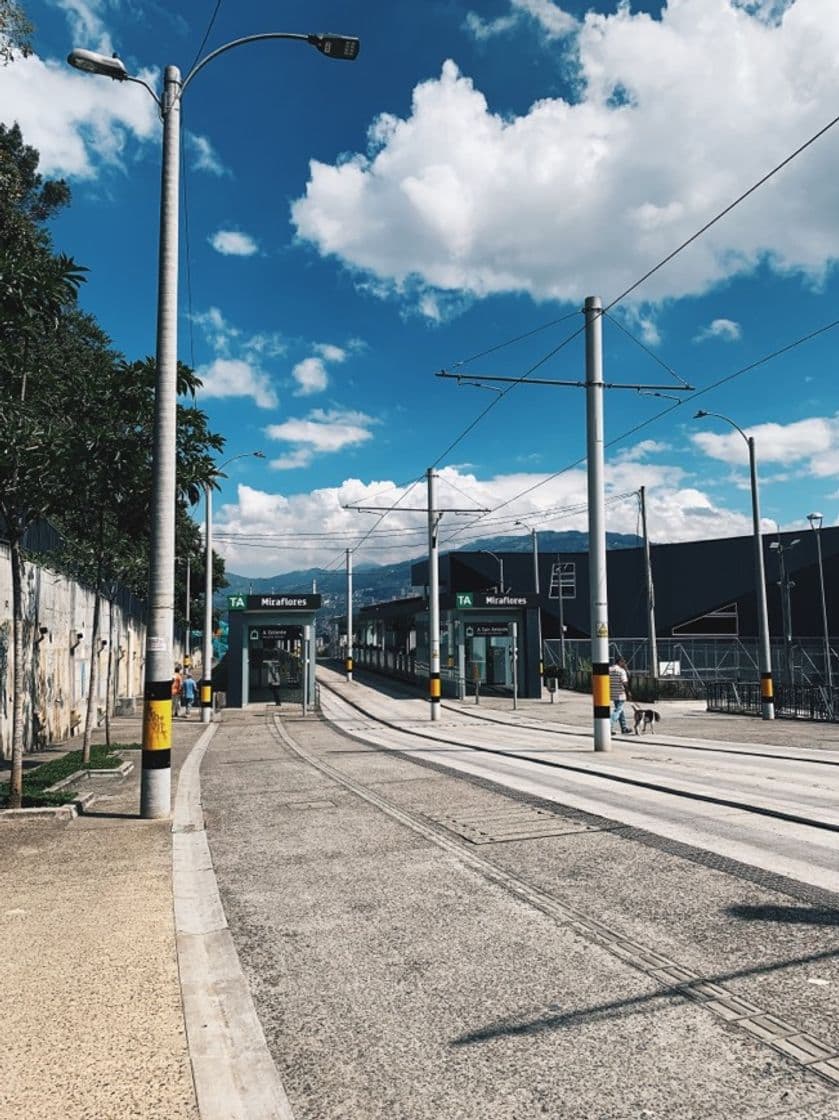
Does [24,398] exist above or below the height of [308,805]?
above

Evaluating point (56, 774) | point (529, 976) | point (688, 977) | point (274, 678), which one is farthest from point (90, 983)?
point (274, 678)

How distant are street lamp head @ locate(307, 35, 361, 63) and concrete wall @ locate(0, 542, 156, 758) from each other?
31.5 ft

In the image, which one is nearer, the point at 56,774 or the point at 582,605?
the point at 56,774

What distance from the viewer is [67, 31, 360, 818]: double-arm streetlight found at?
9445 millimetres

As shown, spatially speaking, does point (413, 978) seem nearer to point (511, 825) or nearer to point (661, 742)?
point (511, 825)

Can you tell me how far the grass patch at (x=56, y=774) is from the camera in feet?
33.5

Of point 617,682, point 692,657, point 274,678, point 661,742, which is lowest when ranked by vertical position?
point 661,742

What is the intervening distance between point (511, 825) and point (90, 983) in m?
4.68

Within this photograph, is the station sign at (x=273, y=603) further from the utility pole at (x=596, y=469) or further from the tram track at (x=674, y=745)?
the utility pole at (x=596, y=469)

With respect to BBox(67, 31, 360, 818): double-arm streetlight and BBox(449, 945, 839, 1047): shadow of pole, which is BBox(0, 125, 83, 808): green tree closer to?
BBox(67, 31, 360, 818): double-arm streetlight

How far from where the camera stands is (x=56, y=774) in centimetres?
1311

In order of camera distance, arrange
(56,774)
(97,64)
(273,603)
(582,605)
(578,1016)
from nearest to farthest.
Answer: (578,1016) → (97,64) → (56,774) → (273,603) → (582,605)

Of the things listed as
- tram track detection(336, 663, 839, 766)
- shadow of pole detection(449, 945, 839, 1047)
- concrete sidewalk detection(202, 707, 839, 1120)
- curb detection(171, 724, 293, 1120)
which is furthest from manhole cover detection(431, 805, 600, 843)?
tram track detection(336, 663, 839, 766)

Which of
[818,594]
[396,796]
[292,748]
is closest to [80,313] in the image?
[292,748]
